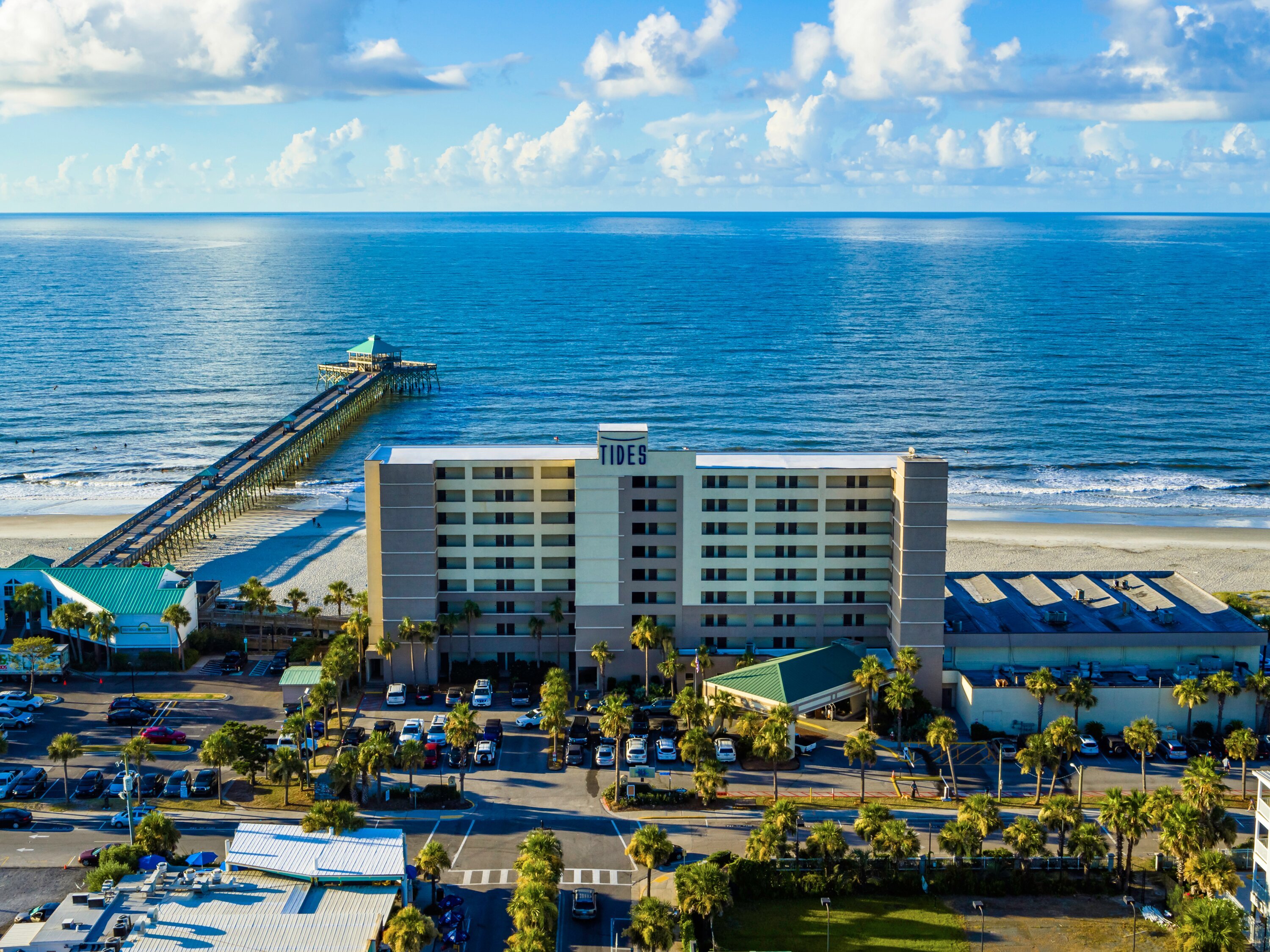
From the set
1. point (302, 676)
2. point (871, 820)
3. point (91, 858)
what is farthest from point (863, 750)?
point (91, 858)

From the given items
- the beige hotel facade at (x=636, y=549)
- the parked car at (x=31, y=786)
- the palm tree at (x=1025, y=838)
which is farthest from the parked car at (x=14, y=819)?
the palm tree at (x=1025, y=838)

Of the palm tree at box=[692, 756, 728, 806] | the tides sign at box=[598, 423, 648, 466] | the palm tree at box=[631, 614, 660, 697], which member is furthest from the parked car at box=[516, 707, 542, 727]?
the tides sign at box=[598, 423, 648, 466]

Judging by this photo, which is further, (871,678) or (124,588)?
(124,588)

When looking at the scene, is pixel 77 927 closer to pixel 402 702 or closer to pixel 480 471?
pixel 402 702

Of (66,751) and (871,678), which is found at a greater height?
(871,678)

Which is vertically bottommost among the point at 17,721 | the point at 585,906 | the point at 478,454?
the point at 585,906

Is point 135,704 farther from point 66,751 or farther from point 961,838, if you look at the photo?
point 961,838

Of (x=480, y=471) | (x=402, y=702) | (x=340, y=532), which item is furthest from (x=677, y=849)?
(x=340, y=532)
